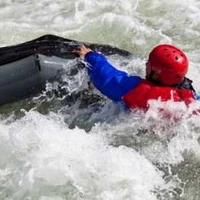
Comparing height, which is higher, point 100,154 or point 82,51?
point 82,51

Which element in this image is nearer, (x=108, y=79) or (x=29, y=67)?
(x=108, y=79)

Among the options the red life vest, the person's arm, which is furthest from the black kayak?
the red life vest

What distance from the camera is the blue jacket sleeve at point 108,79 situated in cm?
413

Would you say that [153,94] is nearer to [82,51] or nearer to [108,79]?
[108,79]

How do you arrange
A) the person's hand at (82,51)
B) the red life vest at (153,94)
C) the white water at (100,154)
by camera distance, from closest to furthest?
the white water at (100,154) → the red life vest at (153,94) → the person's hand at (82,51)

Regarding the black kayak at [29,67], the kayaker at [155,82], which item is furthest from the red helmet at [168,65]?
the black kayak at [29,67]

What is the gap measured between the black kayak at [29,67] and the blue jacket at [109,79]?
48cm

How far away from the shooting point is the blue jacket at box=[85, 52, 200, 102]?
413 cm

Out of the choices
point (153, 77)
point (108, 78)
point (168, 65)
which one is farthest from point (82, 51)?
point (168, 65)

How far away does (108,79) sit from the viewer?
421 centimetres

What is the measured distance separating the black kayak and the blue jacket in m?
0.48

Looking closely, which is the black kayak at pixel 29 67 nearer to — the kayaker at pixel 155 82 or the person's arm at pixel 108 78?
the person's arm at pixel 108 78

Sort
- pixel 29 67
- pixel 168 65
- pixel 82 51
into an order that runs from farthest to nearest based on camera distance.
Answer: pixel 29 67 < pixel 82 51 < pixel 168 65

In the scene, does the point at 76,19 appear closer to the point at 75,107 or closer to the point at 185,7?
the point at 185,7
